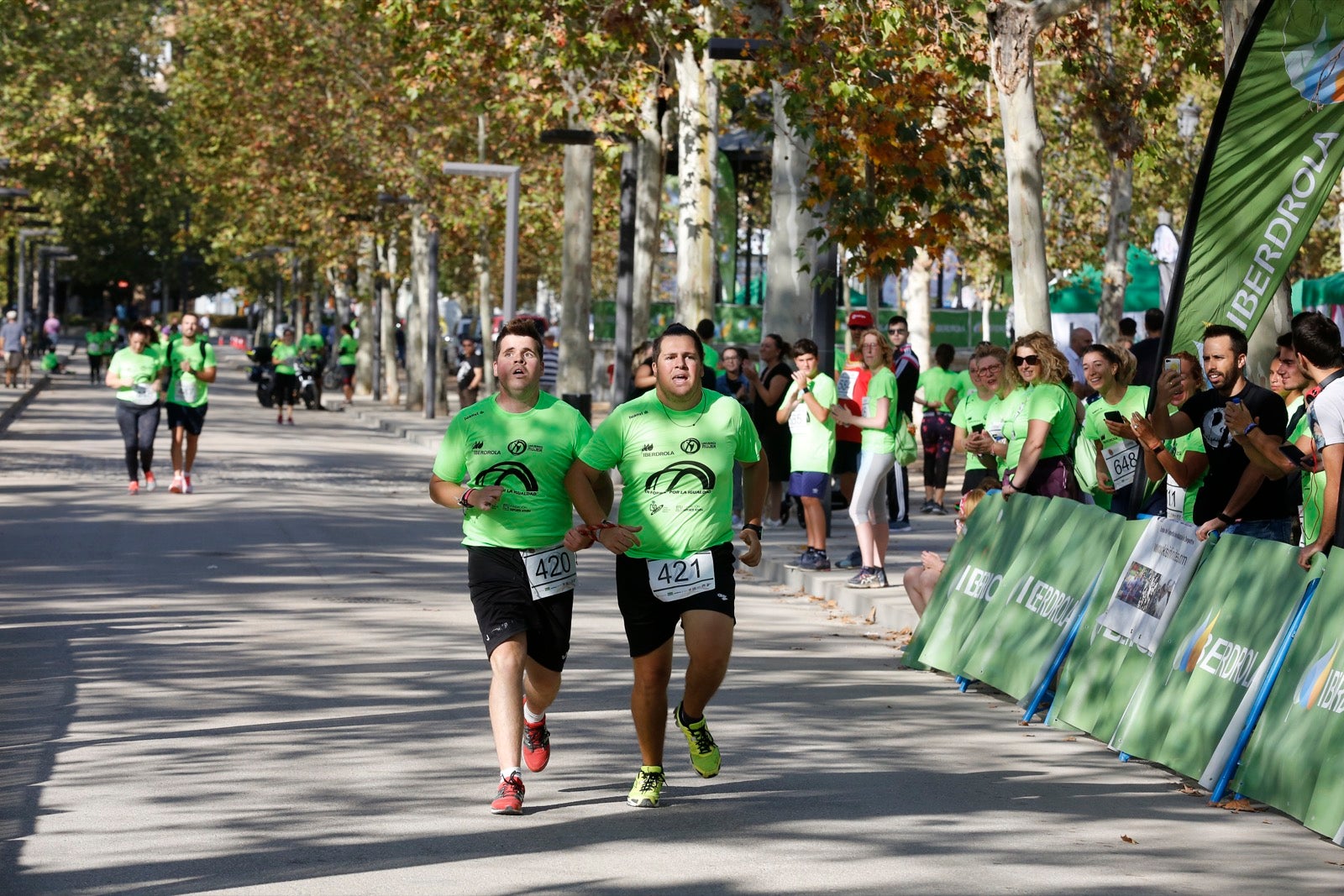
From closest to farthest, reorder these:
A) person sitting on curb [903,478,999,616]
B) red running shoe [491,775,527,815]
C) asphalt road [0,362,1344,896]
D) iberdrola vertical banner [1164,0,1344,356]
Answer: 1. asphalt road [0,362,1344,896]
2. red running shoe [491,775,527,815]
3. iberdrola vertical banner [1164,0,1344,356]
4. person sitting on curb [903,478,999,616]

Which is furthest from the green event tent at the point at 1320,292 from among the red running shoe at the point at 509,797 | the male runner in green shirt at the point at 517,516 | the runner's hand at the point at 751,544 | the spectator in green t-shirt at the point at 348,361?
the spectator in green t-shirt at the point at 348,361

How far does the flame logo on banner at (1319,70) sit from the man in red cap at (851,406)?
5.59 meters

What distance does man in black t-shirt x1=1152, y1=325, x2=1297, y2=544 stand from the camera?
30.2ft

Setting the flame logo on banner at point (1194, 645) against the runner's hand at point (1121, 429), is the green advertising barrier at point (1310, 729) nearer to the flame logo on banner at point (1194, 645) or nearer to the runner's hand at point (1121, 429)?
the flame logo on banner at point (1194, 645)

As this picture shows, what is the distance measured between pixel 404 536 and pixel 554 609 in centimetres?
1104

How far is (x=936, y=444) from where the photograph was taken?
2219 centimetres

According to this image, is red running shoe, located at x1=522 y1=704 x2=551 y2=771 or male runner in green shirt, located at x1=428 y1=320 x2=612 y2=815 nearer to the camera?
male runner in green shirt, located at x1=428 y1=320 x2=612 y2=815

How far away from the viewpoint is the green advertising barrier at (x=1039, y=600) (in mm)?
9758

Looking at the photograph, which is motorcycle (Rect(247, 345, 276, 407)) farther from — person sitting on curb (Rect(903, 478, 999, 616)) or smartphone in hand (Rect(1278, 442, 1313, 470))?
smartphone in hand (Rect(1278, 442, 1313, 470))

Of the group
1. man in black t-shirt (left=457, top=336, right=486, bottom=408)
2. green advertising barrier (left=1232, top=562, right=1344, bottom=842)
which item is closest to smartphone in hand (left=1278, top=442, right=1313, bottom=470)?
green advertising barrier (left=1232, top=562, right=1344, bottom=842)

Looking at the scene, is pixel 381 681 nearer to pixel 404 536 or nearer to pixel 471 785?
pixel 471 785

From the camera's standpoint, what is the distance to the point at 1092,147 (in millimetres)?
39750

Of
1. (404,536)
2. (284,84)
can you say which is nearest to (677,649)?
(404,536)

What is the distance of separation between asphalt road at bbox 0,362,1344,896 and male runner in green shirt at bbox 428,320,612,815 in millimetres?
501
